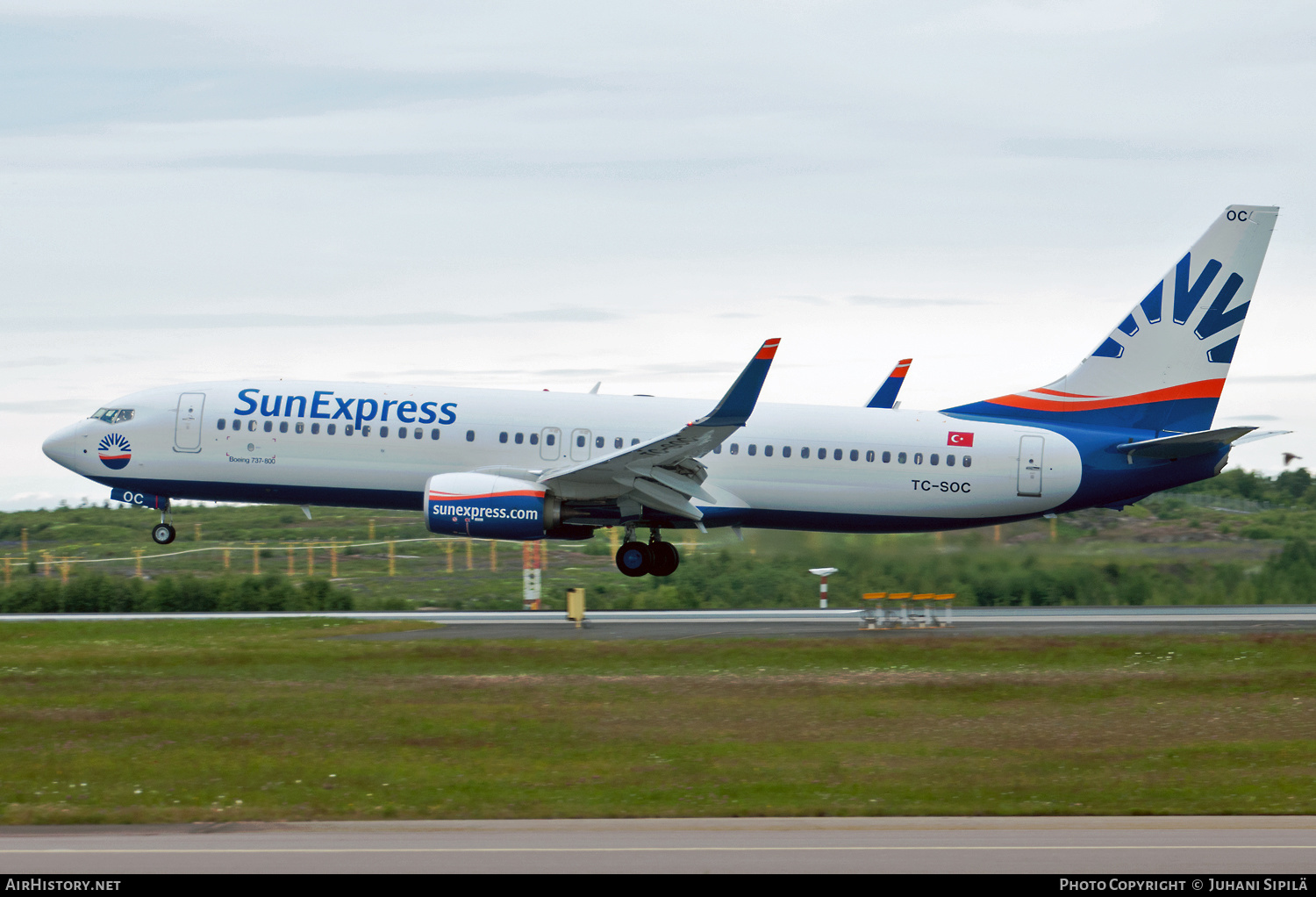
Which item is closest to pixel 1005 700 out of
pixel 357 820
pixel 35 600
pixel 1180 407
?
pixel 357 820

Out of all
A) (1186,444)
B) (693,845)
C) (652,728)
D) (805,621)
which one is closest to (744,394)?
(805,621)

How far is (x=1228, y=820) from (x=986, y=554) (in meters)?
22.0

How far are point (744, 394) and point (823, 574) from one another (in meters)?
7.22

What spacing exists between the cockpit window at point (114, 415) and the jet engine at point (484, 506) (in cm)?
822

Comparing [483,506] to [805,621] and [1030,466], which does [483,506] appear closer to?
[805,621]

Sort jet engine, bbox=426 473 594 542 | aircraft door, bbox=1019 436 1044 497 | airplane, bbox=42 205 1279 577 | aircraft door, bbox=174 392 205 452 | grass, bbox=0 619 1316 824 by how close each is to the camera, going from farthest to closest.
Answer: aircraft door, bbox=174 392 205 452
aircraft door, bbox=1019 436 1044 497
airplane, bbox=42 205 1279 577
jet engine, bbox=426 473 594 542
grass, bbox=0 619 1316 824

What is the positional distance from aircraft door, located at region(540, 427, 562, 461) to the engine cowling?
136 centimetres

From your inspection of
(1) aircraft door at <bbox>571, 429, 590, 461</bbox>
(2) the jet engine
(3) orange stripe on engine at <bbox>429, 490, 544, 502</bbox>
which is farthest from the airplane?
(3) orange stripe on engine at <bbox>429, 490, 544, 502</bbox>

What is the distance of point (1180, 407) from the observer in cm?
3369

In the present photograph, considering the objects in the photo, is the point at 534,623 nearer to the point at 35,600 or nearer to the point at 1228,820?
the point at 35,600

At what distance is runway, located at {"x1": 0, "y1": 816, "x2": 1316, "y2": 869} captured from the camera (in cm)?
1084

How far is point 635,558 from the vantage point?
109ft

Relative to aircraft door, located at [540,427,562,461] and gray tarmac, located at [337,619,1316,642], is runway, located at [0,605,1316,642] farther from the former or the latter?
Result: aircraft door, located at [540,427,562,461]

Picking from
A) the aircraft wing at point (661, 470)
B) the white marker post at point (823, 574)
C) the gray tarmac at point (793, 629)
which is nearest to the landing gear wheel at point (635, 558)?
the aircraft wing at point (661, 470)
